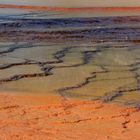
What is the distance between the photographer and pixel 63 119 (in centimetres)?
483

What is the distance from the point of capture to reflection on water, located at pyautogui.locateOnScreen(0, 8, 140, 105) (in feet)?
20.8

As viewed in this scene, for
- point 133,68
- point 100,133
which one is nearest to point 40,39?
point 133,68

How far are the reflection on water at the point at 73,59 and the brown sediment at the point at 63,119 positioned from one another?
16.9 inches

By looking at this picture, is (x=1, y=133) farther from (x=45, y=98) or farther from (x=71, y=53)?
(x=71, y=53)

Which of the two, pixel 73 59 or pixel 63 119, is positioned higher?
pixel 63 119

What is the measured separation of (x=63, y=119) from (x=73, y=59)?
3.94 m

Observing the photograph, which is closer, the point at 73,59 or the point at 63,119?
the point at 63,119

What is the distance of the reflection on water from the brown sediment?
0.43 m

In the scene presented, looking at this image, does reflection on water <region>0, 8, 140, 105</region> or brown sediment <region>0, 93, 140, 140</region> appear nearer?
brown sediment <region>0, 93, 140, 140</region>

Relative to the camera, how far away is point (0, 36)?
1174 cm

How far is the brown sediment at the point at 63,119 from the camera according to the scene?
14.2ft

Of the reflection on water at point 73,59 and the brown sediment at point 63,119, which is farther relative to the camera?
the reflection on water at point 73,59

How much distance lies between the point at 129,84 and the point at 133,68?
1226 mm

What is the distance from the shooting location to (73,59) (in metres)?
8.72
